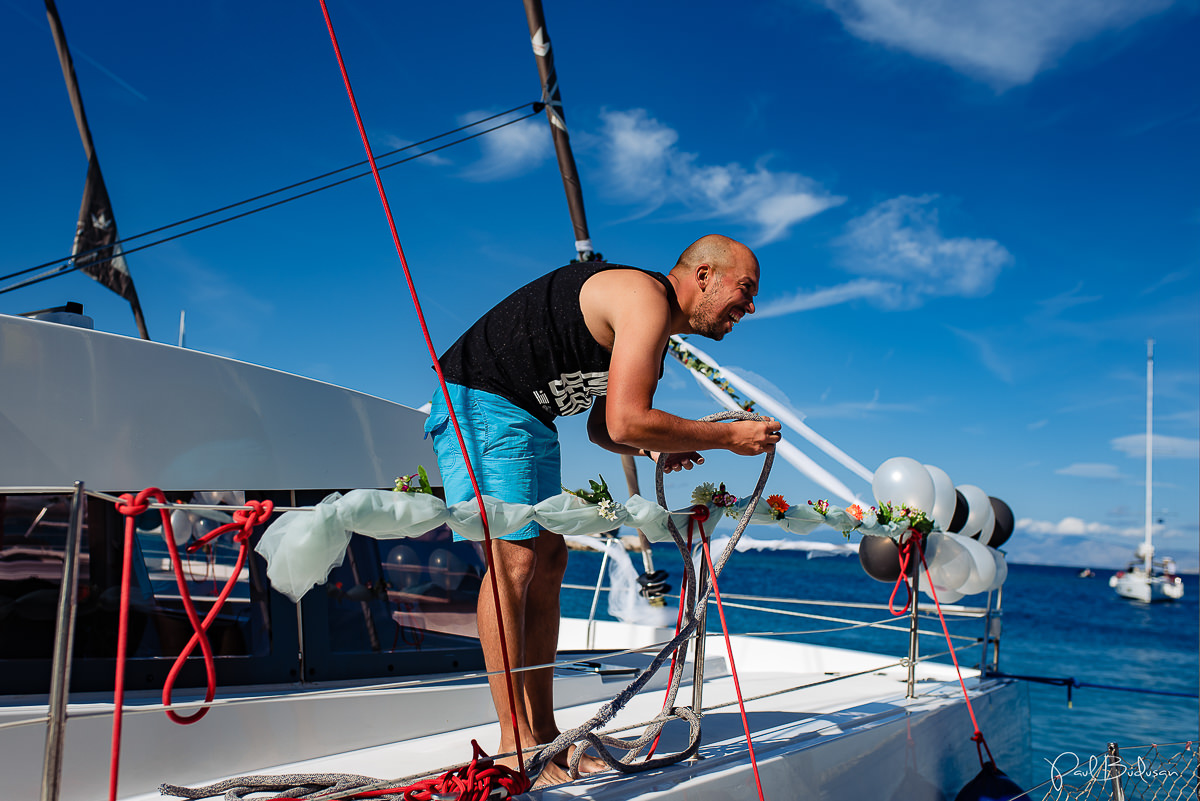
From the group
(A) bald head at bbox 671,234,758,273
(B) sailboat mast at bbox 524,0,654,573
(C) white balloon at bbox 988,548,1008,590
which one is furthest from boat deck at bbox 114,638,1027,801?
(B) sailboat mast at bbox 524,0,654,573

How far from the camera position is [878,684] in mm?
4816

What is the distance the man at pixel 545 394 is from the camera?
7.63ft

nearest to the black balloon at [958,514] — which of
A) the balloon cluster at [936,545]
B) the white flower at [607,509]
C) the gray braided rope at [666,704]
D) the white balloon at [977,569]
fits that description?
the balloon cluster at [936,545]

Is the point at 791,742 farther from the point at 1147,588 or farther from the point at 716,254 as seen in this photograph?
the point at 1147,588

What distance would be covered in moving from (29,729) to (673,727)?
2.21 m

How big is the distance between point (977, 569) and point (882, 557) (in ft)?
1.72

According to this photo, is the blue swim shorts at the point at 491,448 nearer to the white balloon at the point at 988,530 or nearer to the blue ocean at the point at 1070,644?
the blue ocean at the point at 1070,644

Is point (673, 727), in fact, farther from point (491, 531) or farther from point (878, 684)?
point (878, 684)

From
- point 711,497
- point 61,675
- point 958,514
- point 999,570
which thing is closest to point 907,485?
point 958,514

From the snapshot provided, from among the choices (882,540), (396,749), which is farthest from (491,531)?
(882,540)

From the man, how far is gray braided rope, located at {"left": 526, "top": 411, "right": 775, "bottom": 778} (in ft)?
0.39

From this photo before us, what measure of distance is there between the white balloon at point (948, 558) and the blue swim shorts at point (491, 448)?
3118 mm

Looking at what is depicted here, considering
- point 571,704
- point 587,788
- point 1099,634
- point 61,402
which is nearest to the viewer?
point 587,788

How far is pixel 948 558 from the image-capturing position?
479 centimetres
